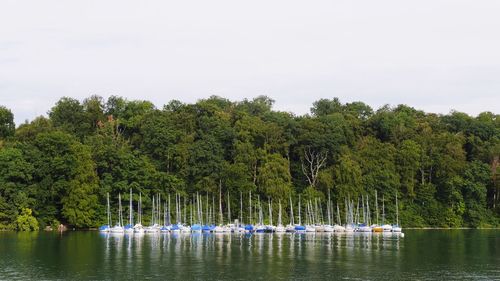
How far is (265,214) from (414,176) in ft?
107

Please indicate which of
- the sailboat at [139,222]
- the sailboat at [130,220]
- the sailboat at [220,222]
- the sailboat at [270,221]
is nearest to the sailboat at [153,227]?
Answer: the sailboat at [139,222]

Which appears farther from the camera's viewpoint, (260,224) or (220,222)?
(220,222)

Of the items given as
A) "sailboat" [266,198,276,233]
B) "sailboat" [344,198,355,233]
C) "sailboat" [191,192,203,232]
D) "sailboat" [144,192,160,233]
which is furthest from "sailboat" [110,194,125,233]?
"sailboat" [344,198,355,233]

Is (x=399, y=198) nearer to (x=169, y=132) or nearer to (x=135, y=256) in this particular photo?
(x=169, y=132)

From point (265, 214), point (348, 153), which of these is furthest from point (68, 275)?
point (348, 153)

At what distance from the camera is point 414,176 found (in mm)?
130625

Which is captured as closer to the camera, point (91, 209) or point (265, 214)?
point (91, 209)

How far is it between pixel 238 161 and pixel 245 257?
178ft

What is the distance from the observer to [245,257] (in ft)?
226

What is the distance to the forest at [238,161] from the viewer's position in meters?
111

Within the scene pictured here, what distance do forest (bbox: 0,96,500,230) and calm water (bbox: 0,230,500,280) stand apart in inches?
528

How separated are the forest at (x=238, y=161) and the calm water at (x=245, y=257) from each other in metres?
13.4

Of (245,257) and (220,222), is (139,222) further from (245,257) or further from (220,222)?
(245,257)

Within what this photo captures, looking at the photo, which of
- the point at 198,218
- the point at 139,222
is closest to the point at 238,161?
the point at 198,218
